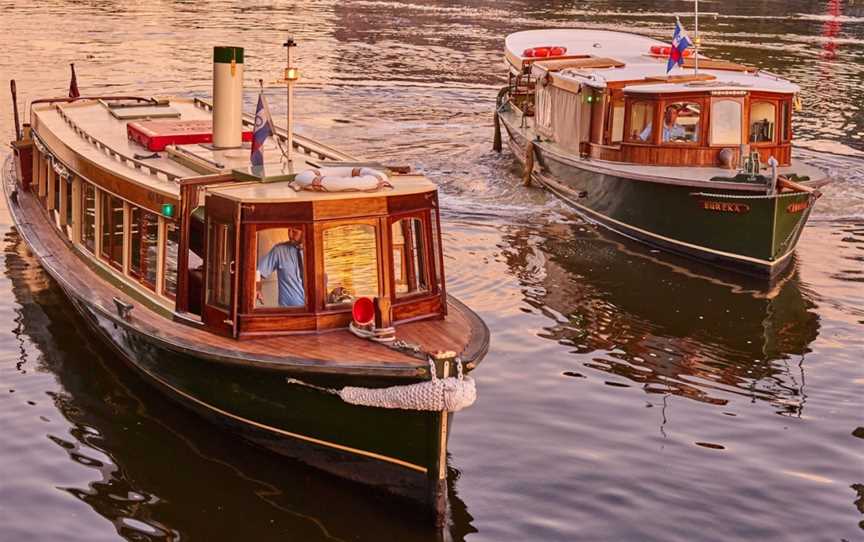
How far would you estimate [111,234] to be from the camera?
16844 millimetres

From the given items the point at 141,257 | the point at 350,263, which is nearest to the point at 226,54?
the point at 141,257

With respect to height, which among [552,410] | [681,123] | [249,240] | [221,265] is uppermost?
[681,123]

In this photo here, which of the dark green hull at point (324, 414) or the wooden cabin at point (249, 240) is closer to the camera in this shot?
the dark green hull at point (324, 414)

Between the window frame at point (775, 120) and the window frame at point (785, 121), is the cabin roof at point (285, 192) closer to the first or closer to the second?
the window frame at point (775, 120)

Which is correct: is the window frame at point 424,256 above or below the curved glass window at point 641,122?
below

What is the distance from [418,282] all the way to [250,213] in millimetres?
2099

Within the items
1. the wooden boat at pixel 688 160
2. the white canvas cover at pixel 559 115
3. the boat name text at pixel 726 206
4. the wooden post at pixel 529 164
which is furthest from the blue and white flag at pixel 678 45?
the wooden post at pixel 529 164

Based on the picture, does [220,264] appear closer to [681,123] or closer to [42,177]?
[42,177]

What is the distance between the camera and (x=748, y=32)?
61.7 meters

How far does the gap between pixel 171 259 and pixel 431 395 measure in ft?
16.6

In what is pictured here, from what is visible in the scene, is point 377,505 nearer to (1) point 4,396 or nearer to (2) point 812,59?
(1) point 4,396

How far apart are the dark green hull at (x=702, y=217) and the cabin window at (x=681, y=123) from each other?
1123 mm

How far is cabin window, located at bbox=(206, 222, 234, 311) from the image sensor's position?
1380 centimetres

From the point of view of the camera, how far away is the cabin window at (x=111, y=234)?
16.8 m
